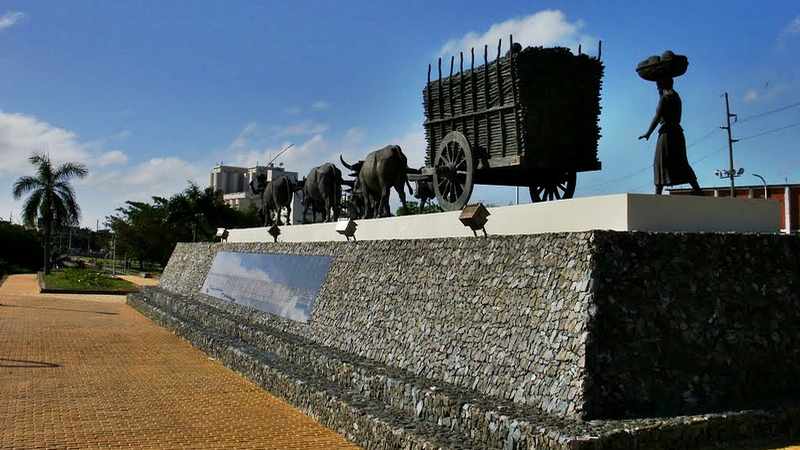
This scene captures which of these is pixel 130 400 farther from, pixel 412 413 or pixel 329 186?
pixel 329 186

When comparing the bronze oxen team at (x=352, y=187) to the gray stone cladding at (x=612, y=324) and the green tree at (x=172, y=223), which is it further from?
the green tree at (x=172, y=223)

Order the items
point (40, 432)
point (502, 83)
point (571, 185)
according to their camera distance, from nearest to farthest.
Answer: point (40, 432), point (502, 83), point (571, 185)

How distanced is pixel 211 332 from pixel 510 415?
7794mm

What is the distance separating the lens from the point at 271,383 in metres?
8.17

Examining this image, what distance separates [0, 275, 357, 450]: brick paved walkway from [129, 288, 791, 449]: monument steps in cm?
22

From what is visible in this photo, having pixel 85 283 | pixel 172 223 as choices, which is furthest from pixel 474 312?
pixel 172 223

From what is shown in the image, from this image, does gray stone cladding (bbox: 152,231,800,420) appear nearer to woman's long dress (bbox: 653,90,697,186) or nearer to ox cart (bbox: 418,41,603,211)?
woman's long dress (bbox: 653,90,697,186)

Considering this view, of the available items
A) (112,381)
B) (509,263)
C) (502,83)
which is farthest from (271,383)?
(502,83)

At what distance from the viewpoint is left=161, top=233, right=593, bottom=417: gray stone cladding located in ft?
17.6

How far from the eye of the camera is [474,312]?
257 inches

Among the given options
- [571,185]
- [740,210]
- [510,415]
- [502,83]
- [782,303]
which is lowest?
[510,415]

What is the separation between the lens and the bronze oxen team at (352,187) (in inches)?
476

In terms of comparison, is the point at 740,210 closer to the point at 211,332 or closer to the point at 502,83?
the point at 502,83

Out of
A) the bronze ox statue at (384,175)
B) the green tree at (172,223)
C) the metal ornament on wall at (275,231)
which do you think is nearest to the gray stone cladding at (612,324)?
the bronze ox statue at (384,175)
